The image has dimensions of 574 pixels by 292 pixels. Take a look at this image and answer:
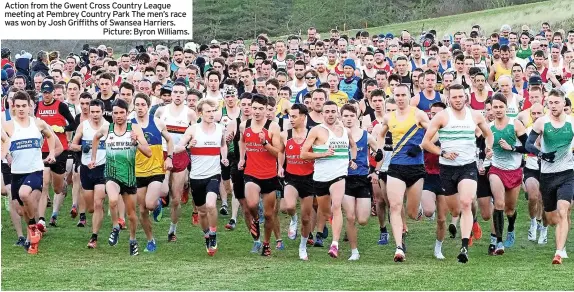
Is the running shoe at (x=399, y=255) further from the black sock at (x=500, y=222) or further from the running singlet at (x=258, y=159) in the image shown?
the running singlet at (x=258, y=159)

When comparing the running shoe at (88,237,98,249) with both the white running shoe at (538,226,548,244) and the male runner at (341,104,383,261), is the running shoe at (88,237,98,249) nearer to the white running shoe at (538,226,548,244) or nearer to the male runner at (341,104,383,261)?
the male runner at (341,104,383,261)

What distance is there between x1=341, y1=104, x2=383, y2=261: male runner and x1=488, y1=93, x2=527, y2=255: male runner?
4.97ft

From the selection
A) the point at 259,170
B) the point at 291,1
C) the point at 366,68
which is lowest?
the point at 259,170

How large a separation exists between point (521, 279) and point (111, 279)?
4.52 m

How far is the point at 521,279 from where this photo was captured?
42.9 ft

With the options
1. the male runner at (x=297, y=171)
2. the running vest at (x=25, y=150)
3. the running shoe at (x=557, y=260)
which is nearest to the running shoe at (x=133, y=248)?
the running vest at (x=25, y=150)

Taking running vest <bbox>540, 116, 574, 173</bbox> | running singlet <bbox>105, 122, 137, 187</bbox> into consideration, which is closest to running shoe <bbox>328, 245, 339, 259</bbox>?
running singlet <bbox>105, 122, 137, 187</bbox>

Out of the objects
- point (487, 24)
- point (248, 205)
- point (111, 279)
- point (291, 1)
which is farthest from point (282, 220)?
point (291, 1)

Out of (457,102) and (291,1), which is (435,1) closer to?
(291,1)

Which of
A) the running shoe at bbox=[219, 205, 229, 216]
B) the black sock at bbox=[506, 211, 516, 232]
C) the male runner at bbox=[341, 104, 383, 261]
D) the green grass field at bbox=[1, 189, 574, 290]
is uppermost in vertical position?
the male runner at bbox=[341, 104, 383, 261]

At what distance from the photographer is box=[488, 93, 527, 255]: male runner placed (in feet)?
50.5

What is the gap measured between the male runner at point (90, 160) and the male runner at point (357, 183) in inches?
131

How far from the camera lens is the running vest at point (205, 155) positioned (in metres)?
15.4

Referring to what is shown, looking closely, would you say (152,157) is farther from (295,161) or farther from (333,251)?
(333,251)
